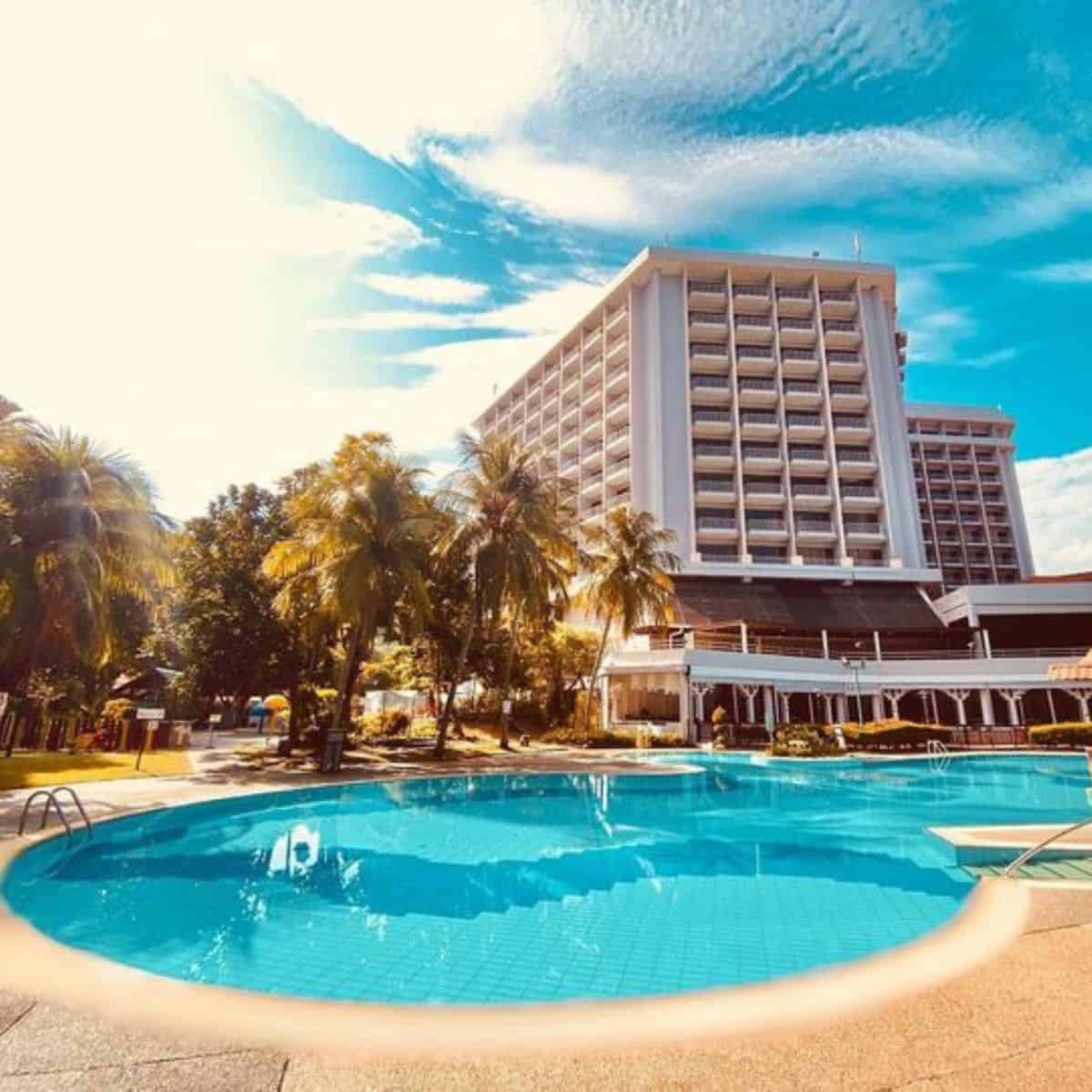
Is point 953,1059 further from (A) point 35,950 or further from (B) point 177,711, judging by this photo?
(B) point 177,711

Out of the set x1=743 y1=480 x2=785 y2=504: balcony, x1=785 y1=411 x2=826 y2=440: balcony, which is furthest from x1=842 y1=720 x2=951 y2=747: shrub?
x1=785 y1=411 x2=826 y2=440: balcony

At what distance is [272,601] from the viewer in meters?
21.7

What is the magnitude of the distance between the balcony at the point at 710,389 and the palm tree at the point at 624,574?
17048mm

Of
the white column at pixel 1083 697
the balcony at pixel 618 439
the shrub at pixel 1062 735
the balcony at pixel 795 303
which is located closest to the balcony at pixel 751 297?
the balcony at pixel 795 303

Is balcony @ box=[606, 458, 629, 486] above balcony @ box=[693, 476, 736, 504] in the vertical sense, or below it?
above

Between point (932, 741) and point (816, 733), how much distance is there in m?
5.77

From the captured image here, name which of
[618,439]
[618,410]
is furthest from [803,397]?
[618,439]

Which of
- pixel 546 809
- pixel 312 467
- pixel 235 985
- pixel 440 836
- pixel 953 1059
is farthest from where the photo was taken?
pixel 312 467

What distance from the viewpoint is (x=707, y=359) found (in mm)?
46562

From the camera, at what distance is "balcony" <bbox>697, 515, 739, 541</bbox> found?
42594 millimetres

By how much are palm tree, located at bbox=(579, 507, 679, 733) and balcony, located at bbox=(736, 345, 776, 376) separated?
20286 millimetres

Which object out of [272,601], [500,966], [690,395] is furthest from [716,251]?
[500,966]

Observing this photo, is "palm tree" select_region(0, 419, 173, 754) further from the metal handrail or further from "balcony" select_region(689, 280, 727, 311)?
"balcony" select_region(689, 280, 727, 311)

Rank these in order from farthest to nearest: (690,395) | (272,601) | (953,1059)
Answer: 1. (690,395)
2. (272,601)
3. (953,1059)
